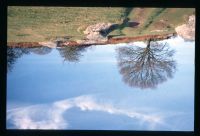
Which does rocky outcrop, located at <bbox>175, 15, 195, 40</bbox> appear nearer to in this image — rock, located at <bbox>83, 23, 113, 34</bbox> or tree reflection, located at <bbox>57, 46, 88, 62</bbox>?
rock, located at <bbox>83, 23, 113, 34</bbox>

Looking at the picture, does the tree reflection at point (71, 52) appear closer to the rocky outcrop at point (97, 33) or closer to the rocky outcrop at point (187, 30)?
the rocky outcrop at point (97, 33)

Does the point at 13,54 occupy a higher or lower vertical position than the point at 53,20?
lower

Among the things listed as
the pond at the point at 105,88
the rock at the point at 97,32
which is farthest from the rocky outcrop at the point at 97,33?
the pond at the point at 105,88

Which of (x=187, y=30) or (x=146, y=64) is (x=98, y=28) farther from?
(x=187, y=30)
